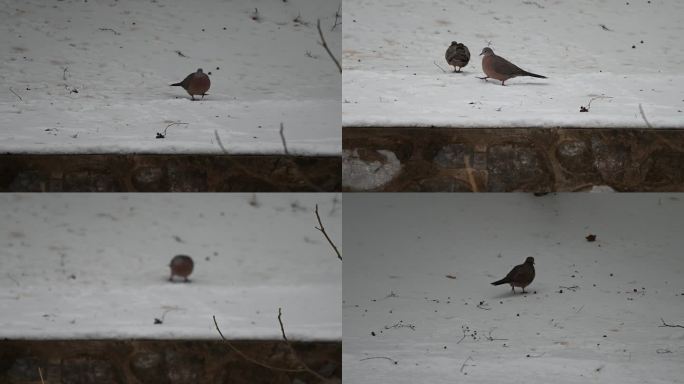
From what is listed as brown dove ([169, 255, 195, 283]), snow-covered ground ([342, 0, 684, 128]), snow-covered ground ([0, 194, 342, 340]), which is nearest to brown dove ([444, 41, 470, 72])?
snow-covered ground ([342, 0, 684, 128])

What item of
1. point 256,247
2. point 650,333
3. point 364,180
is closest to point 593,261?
point 650,333

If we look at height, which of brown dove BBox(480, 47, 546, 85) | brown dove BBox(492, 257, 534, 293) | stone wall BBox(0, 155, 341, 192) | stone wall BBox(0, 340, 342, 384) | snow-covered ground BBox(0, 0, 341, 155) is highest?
brown dove BBox(480, 47, 546, 85)

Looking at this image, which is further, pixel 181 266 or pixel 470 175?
pixel 181 266

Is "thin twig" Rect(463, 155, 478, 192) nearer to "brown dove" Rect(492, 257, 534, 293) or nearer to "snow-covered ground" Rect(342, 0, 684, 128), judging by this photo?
"snow-covered ground" Rect(342, 0, 684, 128)

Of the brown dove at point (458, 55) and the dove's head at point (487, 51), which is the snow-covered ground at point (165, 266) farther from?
the dove's head at point (487, 51)

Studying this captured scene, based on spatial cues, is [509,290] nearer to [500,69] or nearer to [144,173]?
[500,69]

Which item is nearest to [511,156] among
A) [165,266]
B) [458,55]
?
[458,55]
